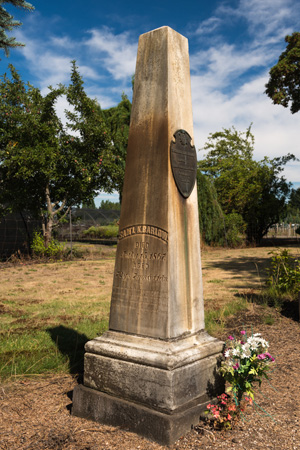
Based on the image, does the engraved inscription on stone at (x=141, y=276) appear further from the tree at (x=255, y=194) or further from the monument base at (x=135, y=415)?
the tree at (x=255, y=194)

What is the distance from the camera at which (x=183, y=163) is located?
301 centimetres

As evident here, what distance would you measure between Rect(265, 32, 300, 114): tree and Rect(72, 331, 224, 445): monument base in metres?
11.8

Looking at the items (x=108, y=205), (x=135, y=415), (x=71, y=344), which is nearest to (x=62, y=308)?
(x=71, y=344)

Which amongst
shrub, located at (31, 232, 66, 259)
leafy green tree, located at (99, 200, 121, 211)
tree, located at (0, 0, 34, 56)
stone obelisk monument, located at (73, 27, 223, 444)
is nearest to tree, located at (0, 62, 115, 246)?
shrub, located at (31, 232, 66, 259)

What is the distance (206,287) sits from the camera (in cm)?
849

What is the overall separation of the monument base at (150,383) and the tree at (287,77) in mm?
11785

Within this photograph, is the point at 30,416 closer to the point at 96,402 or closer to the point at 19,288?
the point at 96,402

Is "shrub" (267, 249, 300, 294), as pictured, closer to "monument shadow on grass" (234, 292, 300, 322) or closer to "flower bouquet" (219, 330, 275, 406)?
"monument shadow on grass" (234, 292, 300, 322)

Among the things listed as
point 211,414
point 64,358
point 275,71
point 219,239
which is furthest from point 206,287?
point 219,239

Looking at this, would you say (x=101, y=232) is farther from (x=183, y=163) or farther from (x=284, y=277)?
(x=183, y=163)

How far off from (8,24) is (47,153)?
4.15 meters

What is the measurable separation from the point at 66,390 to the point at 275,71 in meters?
12.4

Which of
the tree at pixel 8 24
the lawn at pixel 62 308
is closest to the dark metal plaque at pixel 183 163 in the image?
the lawn at pixel 62 308

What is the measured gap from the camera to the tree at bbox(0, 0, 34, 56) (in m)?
10.6
